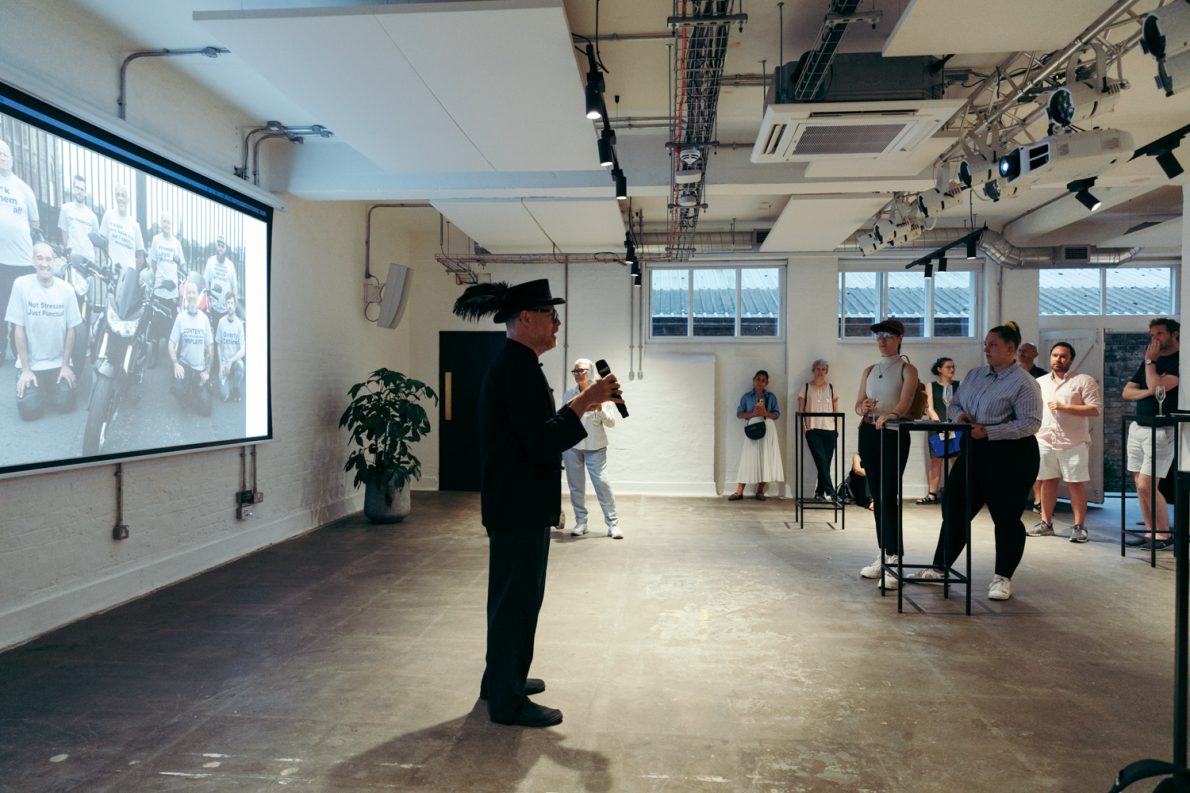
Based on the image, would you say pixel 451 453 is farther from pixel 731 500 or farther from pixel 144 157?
pixel 144 157

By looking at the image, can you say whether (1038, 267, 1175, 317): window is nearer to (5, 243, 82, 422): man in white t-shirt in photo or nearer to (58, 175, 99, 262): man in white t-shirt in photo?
(58, 175, 99, 262): man in white t-shirt in photo

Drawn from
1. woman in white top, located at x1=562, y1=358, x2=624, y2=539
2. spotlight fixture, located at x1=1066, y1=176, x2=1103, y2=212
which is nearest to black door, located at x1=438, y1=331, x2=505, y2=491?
woman in white top, located at x1=562, y1=358, x2=624, y2=539

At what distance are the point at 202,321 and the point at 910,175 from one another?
5.08 metres

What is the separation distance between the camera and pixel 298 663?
313 centimetres

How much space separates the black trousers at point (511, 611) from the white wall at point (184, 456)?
8.24 ft

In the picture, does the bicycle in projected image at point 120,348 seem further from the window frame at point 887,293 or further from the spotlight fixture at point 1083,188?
the window frame at point 887,293

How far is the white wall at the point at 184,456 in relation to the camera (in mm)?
3436

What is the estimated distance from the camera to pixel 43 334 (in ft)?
11.1

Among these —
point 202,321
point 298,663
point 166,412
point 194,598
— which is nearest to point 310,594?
point 194,598

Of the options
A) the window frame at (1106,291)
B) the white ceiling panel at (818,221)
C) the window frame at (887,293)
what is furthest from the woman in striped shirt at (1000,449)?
the window frame at (1106,291)

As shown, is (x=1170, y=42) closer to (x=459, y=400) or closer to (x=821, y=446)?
(x=821, y=446)

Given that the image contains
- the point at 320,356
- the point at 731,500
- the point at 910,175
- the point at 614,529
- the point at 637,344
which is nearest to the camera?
the point at 910,175

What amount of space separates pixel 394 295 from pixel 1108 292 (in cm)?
843

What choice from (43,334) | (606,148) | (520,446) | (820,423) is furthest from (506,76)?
(820,423)
